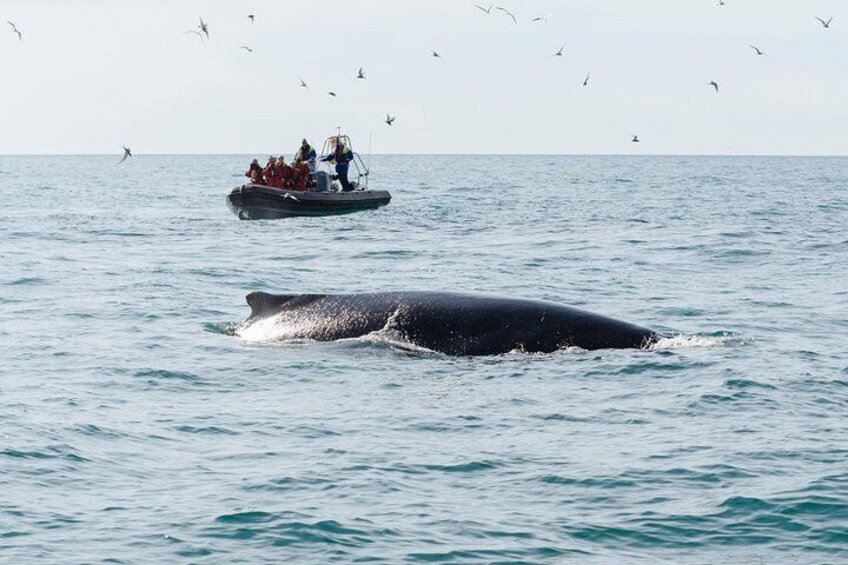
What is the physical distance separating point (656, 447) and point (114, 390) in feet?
20.4

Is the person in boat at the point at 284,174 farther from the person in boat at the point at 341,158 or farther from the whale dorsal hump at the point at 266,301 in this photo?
the whale dorsal hump at the point at 266,301

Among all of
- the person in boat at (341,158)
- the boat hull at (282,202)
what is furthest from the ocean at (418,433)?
the person in boat at (341,158)

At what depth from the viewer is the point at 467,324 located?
15.3 metres

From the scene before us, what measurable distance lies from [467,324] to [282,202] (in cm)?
2886

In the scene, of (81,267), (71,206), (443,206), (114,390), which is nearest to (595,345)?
(114,390)

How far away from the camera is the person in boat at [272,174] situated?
146 ft

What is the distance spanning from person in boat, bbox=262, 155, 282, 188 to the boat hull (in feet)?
2.95

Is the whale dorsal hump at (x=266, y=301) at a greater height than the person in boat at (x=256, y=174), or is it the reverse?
the person in boat at (x=256, y=174)

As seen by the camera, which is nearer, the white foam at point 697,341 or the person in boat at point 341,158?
the white foam at point 697,341

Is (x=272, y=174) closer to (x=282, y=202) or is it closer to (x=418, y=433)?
(x=282, y=202)

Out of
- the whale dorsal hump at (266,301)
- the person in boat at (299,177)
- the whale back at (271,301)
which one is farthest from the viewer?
the person in boat at (299,177)

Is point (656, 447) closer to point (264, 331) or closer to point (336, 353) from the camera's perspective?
point (336, 353)

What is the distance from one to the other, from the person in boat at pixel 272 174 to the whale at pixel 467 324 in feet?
93.3

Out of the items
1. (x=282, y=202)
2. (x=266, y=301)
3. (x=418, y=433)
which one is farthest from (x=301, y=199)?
(x=418, y=433)
